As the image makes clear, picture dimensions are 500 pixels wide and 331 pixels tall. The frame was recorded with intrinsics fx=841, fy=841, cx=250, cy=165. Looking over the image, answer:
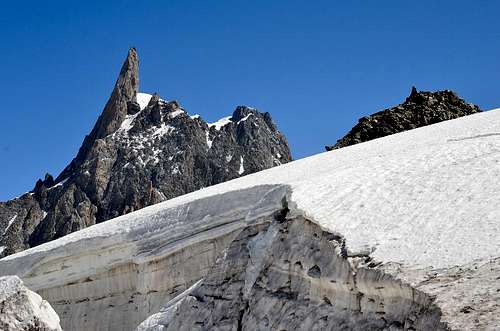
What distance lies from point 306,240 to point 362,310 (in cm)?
273

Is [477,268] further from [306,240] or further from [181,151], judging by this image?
[181,151]

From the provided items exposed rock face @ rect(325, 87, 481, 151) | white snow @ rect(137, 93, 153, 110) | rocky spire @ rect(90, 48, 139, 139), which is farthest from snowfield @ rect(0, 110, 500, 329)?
white snow @ rect(137, 93, 153, 110)

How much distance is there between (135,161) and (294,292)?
4025 inches

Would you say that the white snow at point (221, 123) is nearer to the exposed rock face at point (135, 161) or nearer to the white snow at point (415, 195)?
the exposed rock face at point (135, 161)

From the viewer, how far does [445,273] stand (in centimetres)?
1057

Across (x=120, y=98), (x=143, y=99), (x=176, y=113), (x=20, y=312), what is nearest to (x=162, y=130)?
(x=176, y=113)

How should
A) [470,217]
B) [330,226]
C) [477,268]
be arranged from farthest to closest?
[330,226]
[470,217]
[477,268]

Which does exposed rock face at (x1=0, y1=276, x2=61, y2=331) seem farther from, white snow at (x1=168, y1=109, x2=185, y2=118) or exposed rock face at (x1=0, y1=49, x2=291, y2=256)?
white snow at (x1=168, y1=109, x2=185, y2=118)

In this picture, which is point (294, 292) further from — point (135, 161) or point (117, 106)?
point (117, 106)

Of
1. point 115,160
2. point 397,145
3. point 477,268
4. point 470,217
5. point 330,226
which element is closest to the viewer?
point 477,268

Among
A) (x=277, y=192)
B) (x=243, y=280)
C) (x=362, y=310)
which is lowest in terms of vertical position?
(x=362, y=310)

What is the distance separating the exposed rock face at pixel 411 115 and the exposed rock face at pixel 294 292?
920 inches

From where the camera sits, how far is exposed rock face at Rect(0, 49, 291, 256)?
104m

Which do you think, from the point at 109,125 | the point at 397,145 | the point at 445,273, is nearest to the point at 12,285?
the point at 445,273
